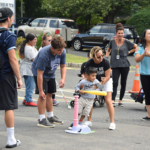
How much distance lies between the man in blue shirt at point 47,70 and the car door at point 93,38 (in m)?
15.4

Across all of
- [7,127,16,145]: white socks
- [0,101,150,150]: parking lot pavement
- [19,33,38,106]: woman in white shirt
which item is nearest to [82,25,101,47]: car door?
[19,33,38,106]: woman in white shirt

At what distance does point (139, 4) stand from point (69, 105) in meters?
A: 23.2

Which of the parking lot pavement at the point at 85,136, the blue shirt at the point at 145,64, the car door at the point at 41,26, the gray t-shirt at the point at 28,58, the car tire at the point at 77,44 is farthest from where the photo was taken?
the car door at the point at 41,26

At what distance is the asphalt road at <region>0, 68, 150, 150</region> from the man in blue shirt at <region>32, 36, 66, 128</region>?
42 centimetres

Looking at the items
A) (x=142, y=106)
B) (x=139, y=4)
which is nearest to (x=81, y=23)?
(x=139, y=4)

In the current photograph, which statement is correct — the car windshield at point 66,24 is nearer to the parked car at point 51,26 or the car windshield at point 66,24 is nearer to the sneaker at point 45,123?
the parked car at point 51,26

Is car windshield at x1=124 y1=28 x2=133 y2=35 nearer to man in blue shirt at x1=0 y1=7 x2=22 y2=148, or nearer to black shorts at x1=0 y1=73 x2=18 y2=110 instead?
man in blue shirt at x1=0 y1=7 x2=22 y2=148

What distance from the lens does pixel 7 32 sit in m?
A: 4.48

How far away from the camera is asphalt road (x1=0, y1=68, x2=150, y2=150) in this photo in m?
4.85

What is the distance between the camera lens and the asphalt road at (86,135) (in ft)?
15.9

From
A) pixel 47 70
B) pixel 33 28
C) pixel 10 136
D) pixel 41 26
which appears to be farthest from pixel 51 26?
pixel 10 136

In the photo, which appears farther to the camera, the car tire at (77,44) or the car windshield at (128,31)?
the car tire at (77,44)

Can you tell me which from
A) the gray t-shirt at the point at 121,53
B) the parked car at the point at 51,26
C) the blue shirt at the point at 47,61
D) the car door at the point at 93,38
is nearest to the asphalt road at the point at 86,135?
the blue shirt at the point at 47,61

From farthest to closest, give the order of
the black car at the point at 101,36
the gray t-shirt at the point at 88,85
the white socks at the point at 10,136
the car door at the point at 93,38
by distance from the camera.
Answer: the car door at the point at 93,38 → the black car at the point at 101,36 → the gray t-shirt at the point at 88,85 → the white socks at the point at 10,136
